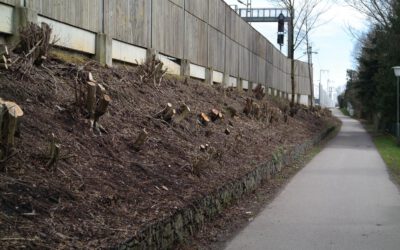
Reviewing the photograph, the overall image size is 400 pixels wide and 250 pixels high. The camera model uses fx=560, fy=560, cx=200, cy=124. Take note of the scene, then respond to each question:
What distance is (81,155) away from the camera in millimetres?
6809

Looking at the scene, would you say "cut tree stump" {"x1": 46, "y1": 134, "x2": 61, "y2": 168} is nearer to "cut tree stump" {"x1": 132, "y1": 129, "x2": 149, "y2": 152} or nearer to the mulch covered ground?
the mulch covered ground

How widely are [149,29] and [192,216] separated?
343 inches

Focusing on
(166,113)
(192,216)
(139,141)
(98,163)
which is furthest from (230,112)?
(98,163)

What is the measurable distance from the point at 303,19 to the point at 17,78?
99.2ft

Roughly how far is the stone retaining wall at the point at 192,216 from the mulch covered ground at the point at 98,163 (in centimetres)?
12

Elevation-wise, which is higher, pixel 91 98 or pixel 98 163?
pixel 91 98

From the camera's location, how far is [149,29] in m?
14.9

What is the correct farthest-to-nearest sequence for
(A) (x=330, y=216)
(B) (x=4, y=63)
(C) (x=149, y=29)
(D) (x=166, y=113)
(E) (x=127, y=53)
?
(C) (x=149, y=29), (E) (x=127, y=53), (D) (x=166, y=113), (A) (x=330, y=216), (B) (x=4, y=63)

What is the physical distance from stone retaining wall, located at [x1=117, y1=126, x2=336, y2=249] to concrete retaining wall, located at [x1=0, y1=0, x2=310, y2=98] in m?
4.10

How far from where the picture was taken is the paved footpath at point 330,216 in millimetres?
7270

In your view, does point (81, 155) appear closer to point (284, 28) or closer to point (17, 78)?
point (17, 78)

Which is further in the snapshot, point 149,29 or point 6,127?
point 149,29

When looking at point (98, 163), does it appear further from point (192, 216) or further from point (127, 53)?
point (127, 53)

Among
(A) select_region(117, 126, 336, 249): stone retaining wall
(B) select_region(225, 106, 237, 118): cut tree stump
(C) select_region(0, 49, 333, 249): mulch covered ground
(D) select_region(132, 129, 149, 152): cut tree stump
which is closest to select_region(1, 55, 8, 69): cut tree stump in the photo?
(C) select_region(0, 49, 333, 249): mulch covered ground
